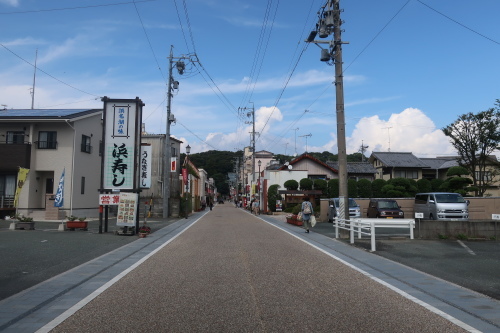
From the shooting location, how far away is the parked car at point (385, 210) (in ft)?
85.7

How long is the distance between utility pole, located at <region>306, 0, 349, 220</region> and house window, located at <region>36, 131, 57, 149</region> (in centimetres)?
1996

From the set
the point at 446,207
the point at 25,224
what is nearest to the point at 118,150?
the point at 25,224

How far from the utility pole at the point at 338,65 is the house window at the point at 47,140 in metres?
20.0

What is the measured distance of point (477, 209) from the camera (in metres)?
26.5

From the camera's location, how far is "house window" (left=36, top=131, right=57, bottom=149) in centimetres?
2791

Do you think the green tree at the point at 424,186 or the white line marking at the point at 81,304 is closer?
the white line marking at the point at 81,304

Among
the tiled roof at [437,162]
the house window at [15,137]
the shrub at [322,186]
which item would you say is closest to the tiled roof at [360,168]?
the tiled roof at [437,162]

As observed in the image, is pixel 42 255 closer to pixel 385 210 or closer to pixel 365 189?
pixel 385 210

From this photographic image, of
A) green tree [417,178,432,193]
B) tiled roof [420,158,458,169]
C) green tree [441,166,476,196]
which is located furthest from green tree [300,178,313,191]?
tiled roof [420,158,458,169]

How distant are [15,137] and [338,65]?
Result: 2315cm

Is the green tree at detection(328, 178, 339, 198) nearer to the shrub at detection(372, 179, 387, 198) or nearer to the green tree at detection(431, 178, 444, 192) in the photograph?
the shrub at detection(372, 179, 387, 198)

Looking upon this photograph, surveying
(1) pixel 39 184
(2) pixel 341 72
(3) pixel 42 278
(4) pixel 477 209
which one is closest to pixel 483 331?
(3) pixel 42 278

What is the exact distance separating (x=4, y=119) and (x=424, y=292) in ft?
93.5

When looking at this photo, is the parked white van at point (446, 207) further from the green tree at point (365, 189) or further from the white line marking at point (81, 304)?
the green tree at point (365, 189)
